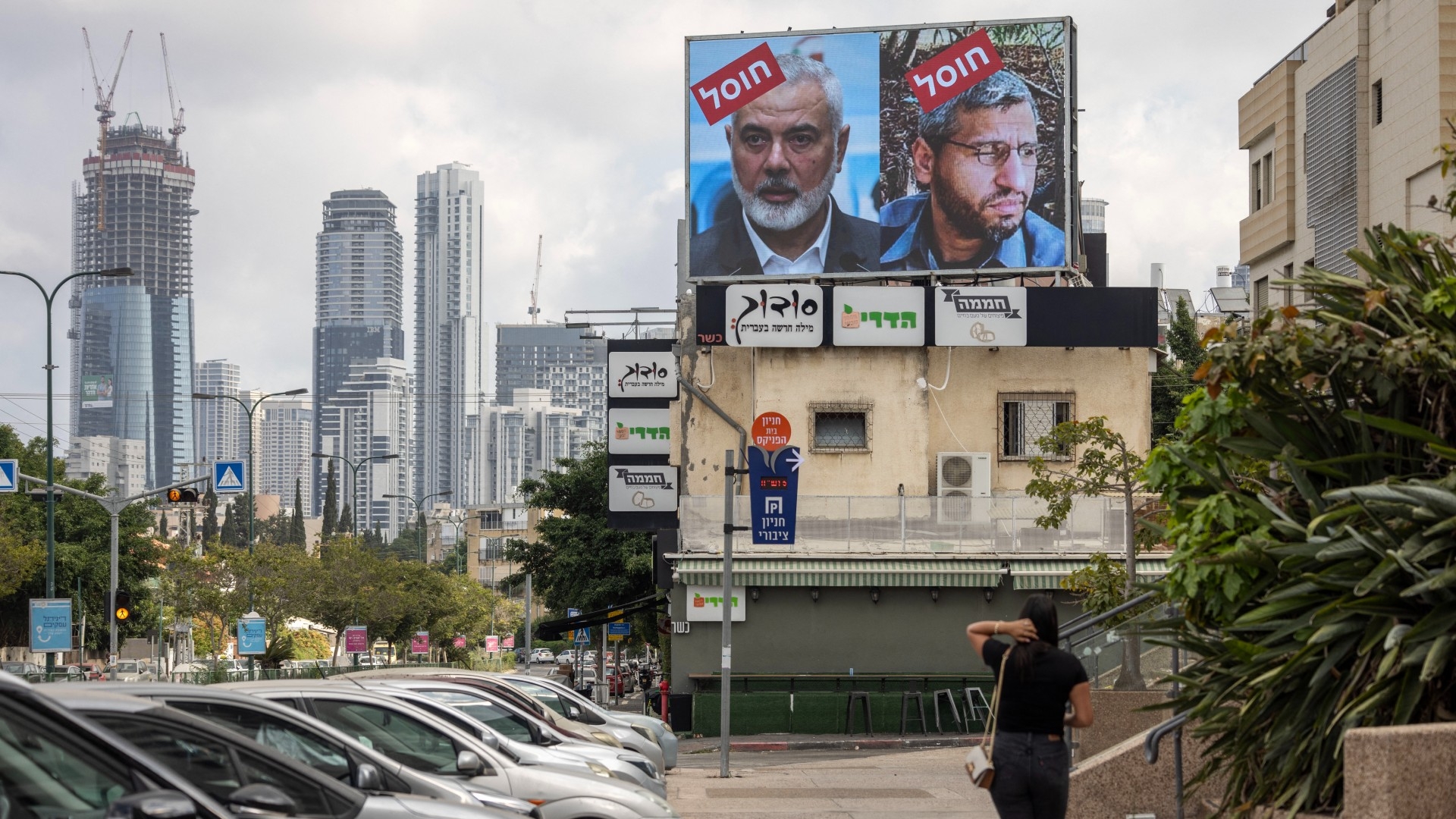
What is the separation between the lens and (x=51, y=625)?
3506 cm

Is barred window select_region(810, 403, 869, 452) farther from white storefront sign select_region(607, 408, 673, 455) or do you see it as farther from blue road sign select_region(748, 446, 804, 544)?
blue road sign select_region(748, 446, 804, 544)

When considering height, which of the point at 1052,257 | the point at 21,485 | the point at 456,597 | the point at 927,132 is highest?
the point at 927,132

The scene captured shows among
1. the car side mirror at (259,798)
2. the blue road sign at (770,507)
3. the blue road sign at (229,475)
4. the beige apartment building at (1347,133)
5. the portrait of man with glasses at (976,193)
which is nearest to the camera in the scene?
the car side mirror at (259,798)

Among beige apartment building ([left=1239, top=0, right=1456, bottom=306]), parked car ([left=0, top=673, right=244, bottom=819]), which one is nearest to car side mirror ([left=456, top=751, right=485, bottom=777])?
parked car ([left=0, top=673, right=244, bottom=819])

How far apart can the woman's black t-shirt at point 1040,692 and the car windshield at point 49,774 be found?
4.15 m

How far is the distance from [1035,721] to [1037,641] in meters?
0.39

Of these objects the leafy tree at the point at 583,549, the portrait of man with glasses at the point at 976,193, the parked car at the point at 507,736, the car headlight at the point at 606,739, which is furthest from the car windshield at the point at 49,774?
the leafy tree at the point at 583,549

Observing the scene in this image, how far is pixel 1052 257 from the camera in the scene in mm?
37562

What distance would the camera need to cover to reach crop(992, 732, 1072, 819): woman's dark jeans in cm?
753

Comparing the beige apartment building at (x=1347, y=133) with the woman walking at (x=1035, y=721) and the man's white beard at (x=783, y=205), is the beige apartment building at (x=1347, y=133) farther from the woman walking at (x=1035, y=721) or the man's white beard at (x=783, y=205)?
the woman walking at (x=1035, y=721)

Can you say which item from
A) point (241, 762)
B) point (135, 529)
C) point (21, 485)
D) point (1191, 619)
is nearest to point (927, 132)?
point (1191, 619)

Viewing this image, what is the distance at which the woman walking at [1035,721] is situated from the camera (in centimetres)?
755

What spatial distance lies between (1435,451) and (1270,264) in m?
36.0

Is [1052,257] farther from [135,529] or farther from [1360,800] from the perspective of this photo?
[135,529]
